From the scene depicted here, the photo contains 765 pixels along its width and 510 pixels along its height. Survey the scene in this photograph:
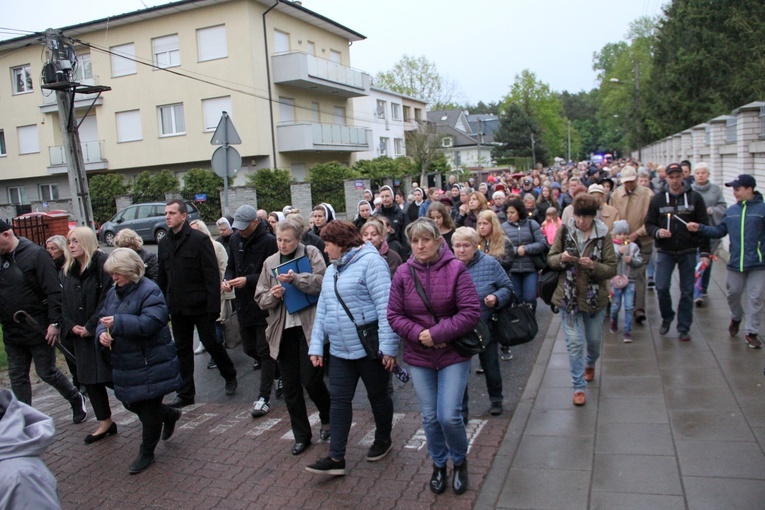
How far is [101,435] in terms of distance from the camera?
5.74 meters

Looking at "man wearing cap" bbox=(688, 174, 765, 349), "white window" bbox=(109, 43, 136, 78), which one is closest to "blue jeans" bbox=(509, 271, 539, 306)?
"man wearing cap" bbox=(688, 174, 765, 349)

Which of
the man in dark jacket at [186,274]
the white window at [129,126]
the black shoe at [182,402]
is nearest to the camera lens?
the man in dark jacket at [186,274]

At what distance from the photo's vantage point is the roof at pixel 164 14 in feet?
Answer: 97.4

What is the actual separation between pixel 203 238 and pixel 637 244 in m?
5.48

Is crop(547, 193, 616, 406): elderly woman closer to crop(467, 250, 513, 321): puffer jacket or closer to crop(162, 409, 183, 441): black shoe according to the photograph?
crop(467, 250, 513, 321): puffer jacket

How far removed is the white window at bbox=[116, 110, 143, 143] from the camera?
32.4m

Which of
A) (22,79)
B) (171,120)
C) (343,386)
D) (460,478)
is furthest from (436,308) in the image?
(22,79)

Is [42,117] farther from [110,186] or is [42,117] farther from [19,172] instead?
[110,186]

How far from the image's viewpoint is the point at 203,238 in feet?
20.6

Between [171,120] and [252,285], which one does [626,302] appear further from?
[171,120]

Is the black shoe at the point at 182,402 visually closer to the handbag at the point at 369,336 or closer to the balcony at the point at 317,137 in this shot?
the handbag at the point at 369,336

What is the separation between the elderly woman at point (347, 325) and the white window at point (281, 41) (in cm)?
2932

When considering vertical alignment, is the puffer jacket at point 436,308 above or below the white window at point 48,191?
below

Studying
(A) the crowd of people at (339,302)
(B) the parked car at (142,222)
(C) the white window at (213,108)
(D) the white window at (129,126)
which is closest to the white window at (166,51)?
(C) the white window at (213,108)
